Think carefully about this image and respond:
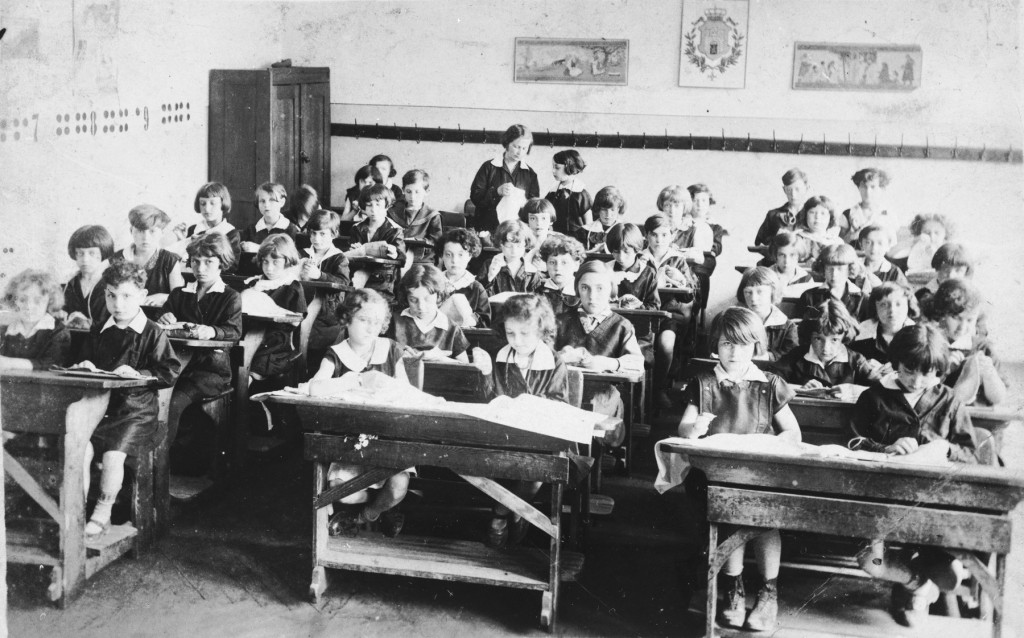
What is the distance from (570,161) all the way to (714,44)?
1069 millimetres

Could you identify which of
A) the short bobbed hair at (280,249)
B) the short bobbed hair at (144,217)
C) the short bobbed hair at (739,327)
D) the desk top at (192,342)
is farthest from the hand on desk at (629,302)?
the short bobbed hair at (144,217)

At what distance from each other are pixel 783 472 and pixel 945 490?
373 mm

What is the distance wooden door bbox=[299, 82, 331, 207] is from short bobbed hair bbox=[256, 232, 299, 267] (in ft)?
5.98

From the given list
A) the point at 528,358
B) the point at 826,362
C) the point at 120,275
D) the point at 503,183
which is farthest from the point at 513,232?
the point at 120,275

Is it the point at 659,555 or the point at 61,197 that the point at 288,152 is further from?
the point at 659,555

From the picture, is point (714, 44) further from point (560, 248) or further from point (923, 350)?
point (923, 350)

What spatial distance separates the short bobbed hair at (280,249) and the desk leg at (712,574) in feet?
8.45

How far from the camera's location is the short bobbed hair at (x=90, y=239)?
376cm

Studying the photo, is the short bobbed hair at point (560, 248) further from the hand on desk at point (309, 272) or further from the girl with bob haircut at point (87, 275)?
the girl with bob haircut at point (87, 275)

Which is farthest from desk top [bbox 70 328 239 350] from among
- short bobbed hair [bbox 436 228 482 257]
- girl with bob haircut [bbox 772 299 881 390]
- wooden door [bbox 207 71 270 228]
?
wooden door [bbox 207 71 270 228]

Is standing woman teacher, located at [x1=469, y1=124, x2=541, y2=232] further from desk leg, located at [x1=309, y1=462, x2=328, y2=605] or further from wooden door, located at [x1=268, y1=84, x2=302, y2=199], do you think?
desk leg, located at [x1=309, y1=462, x2=328, y2=605]

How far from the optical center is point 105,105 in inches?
170

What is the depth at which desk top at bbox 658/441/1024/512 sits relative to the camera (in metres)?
2.27

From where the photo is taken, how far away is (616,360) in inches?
135
